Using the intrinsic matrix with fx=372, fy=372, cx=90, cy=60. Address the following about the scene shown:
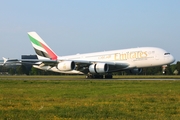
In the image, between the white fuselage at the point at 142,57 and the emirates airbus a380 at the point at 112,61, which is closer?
the white fuselage at the point at 142,57

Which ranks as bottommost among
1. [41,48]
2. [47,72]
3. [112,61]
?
[47,72]

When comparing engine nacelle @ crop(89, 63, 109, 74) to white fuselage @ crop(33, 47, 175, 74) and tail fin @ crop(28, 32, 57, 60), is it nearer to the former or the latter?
white fuselage @ crop(33, 47, 175, 74)

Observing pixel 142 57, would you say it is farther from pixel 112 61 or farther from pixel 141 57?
pixel 112 61

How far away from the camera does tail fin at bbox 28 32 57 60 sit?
5759 centimetres

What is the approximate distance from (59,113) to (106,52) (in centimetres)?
4003

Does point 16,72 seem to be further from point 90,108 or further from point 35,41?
point 90,108

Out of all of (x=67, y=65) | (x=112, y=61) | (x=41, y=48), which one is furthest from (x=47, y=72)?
(x=112, y=61)

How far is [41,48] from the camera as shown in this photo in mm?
58219

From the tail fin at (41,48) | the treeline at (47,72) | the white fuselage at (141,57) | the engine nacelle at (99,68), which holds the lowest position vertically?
the treeline at (47,72)

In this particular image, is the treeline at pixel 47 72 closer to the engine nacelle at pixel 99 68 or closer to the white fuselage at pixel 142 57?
the white fuselage at pixel 142 57

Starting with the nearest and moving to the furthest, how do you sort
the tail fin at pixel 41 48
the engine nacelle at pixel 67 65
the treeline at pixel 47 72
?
the engine nacelle at pixel 67 65
the tail fin at pixel 41 48
the treeline at pixel 47 72

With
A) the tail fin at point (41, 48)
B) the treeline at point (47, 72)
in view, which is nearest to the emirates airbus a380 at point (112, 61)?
the tail fin at point (41, 48)

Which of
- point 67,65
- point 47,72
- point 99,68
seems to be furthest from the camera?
point 47,72

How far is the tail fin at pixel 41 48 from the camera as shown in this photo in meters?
57.6
